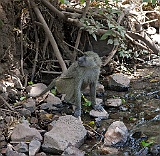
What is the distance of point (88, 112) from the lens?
222 inches

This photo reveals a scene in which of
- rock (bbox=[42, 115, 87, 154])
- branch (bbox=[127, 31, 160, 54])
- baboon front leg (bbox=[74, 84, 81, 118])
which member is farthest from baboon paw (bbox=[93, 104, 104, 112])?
branch (bbox=[127, 31, 160, 54])

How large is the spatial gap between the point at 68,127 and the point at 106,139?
530mm

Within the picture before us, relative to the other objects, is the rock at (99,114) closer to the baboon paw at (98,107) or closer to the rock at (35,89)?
the baboon paw at (98,107)

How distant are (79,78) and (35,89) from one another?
1.21 meters

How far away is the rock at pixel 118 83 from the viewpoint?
6.67 m

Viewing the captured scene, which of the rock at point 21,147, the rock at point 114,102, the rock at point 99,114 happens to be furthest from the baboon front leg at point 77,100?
the rock at point 21,147

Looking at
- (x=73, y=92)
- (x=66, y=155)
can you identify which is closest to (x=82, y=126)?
(x=66, y=155)

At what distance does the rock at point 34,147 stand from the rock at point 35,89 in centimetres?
180

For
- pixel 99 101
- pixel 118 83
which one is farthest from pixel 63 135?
pixel 118 83

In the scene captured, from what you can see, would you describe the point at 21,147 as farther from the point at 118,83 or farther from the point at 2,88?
the point at 118,83

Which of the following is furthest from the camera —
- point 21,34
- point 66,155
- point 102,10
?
point 102,10

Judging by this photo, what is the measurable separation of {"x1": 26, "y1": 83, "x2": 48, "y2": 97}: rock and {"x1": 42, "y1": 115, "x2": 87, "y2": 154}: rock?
4.45 ft

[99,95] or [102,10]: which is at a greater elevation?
[102,10]

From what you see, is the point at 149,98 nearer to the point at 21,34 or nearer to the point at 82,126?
the point at 82,126
